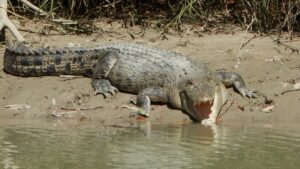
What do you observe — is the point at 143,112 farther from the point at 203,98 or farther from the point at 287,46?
the point at 287,46

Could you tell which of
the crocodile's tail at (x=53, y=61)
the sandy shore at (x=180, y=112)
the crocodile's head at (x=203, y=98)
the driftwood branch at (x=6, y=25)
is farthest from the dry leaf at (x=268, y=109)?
the driftwood branch at (x=6, y=25)

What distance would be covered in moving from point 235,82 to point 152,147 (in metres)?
1.89

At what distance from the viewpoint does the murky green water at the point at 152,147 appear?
5.08 m

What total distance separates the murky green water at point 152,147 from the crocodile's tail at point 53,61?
1463mm

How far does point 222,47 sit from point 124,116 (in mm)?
2043

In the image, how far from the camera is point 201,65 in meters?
7.35

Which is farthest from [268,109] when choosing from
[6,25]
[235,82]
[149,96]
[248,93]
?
[6,25]

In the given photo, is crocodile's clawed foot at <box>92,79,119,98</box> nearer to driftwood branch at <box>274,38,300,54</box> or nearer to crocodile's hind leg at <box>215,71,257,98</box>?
crocodile's hind leg at <box>215,71,257,98</box>

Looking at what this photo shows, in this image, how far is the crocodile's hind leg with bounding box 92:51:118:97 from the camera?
7.40 metres

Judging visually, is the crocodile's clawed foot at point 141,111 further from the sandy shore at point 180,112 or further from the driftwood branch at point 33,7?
the driftwood branch at point 33,7

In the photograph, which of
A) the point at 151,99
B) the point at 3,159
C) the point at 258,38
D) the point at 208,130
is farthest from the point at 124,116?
the point at 258,38

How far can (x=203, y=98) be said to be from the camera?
6809 millimetres

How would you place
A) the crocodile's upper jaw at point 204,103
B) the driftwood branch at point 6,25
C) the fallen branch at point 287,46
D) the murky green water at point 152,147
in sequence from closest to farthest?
the murky green water at point 152,147 < the crocodile's upper jaw at point 204,103 < the fallen branch at point 287,46 < the driftwood branch at point 6,25

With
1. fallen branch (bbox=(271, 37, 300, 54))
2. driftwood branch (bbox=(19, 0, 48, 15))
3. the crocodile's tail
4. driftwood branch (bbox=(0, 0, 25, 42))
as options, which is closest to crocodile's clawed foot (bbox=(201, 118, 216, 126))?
the crocodile's tail
